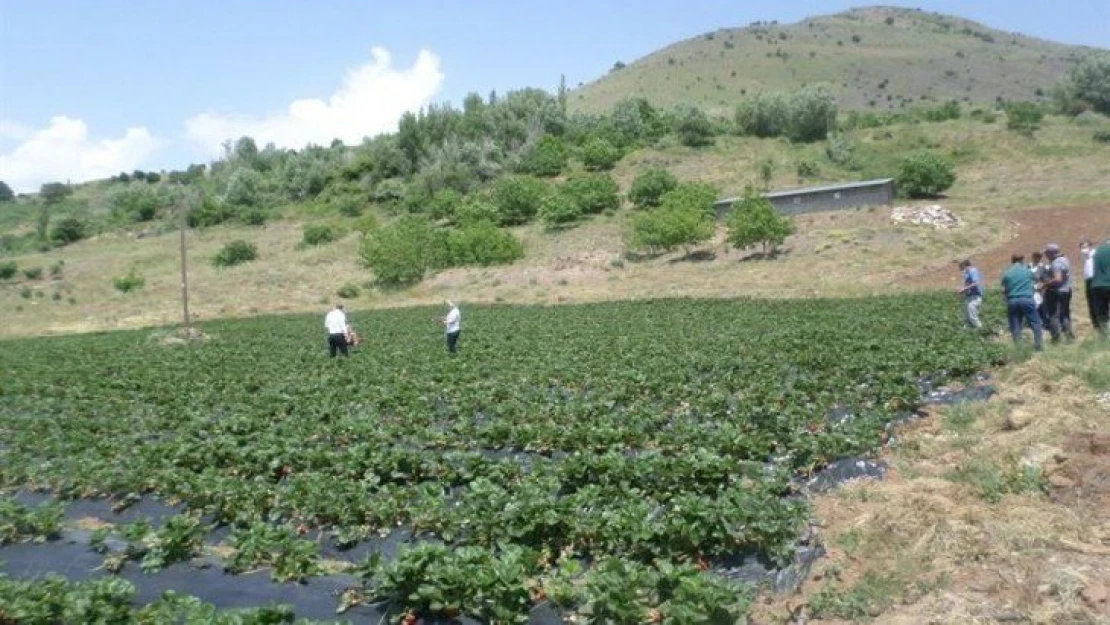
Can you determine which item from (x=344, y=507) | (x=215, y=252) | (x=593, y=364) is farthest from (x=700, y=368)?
(x=215, y=252)

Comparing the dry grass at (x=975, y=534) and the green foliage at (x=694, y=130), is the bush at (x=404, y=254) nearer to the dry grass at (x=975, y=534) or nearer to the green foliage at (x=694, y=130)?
the green foliage at (x=694, y=130)

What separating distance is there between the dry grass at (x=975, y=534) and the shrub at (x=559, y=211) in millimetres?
51988

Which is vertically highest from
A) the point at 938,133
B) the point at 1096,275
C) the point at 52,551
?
Answer: the point at 938,133

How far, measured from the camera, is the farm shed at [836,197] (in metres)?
49.7

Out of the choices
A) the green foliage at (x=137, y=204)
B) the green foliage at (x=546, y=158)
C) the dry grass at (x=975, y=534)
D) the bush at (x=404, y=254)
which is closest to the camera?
the dry grass at (x=975, y=534)

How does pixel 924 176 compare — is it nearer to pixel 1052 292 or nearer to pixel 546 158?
pixel 546 158

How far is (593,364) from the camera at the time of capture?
19047 millimetres

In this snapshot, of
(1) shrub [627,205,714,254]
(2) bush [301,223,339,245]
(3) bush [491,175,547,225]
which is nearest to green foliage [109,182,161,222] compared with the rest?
(2) bush [301,223,339,245]

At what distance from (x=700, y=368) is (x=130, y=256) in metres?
62.6

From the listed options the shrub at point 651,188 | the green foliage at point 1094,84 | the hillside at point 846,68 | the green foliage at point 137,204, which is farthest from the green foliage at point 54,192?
the green foliage at point 1094,84

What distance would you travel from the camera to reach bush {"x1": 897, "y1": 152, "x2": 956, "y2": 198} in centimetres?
5228

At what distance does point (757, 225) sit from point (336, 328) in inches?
1077

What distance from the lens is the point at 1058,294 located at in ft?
54.1

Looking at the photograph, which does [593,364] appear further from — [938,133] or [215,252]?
[938,133]
